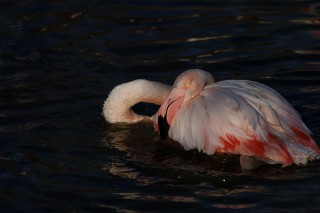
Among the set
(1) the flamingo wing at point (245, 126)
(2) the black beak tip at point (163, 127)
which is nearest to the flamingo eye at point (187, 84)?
(1) the flamingo wing at point (245, 126)

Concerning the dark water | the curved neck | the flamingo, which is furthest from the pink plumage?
the curved neck

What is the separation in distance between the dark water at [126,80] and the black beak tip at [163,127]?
0.13m

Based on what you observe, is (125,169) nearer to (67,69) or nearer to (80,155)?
(80,155)

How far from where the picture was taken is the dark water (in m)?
5.37

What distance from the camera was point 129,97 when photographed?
262 inches

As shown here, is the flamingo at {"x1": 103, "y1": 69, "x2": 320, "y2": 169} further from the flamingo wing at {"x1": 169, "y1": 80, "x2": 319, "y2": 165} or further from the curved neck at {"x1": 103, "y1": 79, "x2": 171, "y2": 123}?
the curved neck at {"x1": 103, "y1": 79, "x2": 171, "y2": 123}

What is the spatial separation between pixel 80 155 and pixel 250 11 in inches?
160

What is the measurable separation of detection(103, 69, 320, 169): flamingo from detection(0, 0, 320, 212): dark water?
117 millimetres

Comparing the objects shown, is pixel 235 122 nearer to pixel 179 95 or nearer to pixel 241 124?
pixel 241 124

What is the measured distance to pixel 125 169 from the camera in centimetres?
582

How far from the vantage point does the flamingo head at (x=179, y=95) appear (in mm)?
6078

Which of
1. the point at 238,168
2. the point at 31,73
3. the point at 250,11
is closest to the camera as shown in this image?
the point at 238,168

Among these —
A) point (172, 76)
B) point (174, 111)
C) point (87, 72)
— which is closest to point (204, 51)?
point (172, 76)

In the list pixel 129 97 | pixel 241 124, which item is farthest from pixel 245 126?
pixel 129 97
